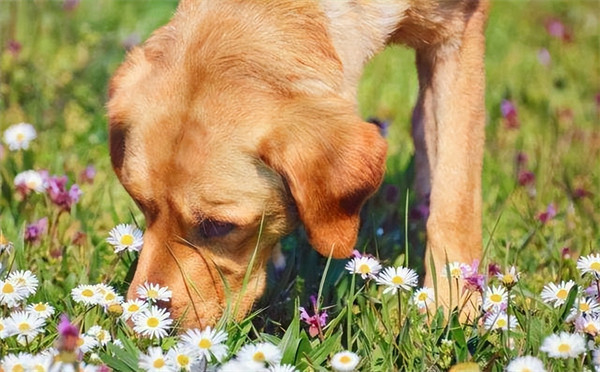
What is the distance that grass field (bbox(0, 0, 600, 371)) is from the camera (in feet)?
9.77

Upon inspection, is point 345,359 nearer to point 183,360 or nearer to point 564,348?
point 183,360

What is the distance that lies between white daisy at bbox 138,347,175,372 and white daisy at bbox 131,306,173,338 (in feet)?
0.65

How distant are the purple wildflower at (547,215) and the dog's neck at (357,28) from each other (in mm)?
961

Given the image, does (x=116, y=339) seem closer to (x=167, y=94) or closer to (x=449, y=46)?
(x=167, y=94)

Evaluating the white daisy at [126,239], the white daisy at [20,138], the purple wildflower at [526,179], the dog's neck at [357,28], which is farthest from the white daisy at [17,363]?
the purple wildflower at [526,179]

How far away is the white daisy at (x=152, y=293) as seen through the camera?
3.10m

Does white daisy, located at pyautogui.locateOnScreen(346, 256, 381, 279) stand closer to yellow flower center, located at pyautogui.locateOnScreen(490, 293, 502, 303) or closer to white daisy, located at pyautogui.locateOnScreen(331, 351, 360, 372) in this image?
yellow flower center, located at pyautogui.locateOnScreen(490, 293, 502, 303)

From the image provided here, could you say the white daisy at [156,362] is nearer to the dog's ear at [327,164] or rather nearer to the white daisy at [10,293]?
the white daisy at [10,293]

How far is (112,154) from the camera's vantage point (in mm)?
3609

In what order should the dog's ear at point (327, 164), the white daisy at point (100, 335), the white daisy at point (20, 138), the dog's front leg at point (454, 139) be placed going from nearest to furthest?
the white daisy at point (100, 335)
the dog's ear at point (327, 164)
the dog's front leg at point (454, 139)
the white daisy at point (20, 138)

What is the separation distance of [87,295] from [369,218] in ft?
5.03

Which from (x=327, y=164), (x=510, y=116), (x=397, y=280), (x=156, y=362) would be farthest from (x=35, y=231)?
(x=510, y=116)

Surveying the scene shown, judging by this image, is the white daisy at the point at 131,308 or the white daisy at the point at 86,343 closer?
the white daisy at the point at 86,343

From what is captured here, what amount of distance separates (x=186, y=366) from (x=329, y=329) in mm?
607
